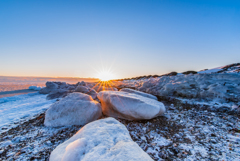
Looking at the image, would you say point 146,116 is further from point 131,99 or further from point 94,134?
point 94,134

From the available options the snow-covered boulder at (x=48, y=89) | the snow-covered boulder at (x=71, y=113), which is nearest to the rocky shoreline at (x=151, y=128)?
the snow-covered boulder at (x=71, y=113)

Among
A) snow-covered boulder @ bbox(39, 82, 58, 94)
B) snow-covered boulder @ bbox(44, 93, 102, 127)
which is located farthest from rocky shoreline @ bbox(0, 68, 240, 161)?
snow-covered boulder @ bbox(39, 82, 58, 94)

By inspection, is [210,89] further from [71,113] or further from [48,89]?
[48,89]

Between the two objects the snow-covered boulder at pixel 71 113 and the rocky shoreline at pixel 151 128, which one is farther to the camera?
the snow-covered boulder at pixel 71 113

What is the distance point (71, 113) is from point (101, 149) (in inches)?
75.7

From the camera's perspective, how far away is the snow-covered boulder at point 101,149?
1.24 meters

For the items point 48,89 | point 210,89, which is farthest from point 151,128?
point 48,89

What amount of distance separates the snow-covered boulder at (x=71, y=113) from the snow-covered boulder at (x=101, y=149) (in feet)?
3.82

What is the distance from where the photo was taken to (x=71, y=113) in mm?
2969

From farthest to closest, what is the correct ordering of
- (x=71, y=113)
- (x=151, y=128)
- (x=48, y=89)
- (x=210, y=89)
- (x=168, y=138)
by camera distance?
(x=48, y=89) → (x=210, y=89) → (x=71, y=113) → (x=151, y=128) → (x=168, y=138)

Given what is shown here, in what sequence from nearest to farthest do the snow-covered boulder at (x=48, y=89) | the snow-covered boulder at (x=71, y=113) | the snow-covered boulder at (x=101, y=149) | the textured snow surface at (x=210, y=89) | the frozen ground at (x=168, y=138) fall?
1. the snow-covered boulder at (x=101, y=149)
2. the frozen ground at (x=168, y=138)
3. the snow-covered boulder at (x=71, y=113)
4. the textured snow surface at (x=210, y=89)
5. the snow-covered boulder at (x=48, y=89)

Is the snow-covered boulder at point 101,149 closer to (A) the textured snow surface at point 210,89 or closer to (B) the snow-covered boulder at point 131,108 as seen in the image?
(B) the snow-covered boulder at point 131,108

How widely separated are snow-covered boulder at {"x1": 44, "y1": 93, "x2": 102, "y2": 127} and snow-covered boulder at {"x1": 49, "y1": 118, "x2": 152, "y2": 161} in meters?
1.16

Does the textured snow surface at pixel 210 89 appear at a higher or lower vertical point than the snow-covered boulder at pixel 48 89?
higher
